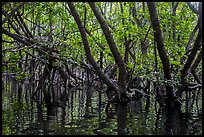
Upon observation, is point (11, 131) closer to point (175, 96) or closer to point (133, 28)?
point (133, 28)

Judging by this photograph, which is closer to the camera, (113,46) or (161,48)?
(161,48)

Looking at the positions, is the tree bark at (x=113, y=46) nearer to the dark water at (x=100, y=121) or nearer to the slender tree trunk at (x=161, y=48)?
the dark water at (x=100, y=121)

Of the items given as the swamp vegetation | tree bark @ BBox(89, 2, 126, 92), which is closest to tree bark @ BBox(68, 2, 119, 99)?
the swamp vegetation

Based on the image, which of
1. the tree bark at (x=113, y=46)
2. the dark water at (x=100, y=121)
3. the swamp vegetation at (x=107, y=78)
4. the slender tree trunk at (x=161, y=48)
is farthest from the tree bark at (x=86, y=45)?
the slender tree trunk at (x=161, y=48)

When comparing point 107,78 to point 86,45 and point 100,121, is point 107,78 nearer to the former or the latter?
point 86,45

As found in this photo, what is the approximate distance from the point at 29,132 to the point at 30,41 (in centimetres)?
361

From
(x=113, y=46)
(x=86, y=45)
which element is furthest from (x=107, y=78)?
(x=86, y=45)

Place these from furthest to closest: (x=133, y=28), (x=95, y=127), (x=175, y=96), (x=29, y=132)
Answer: (x=175, y=96) → (x=133, y=28) → (x=95, y=127) → (x=29, y=132)

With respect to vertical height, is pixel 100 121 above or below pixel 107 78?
below

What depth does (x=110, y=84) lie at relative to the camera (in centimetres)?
962

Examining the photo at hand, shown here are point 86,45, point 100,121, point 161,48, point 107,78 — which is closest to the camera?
point 100,121

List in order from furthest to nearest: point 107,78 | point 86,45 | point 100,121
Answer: point 107,78 < point 86,45 < point 100,121

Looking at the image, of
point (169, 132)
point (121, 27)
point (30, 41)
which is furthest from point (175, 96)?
point (30, 41)

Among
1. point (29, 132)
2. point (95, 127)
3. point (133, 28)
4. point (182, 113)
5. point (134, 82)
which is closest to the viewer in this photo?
point (29, 132)
